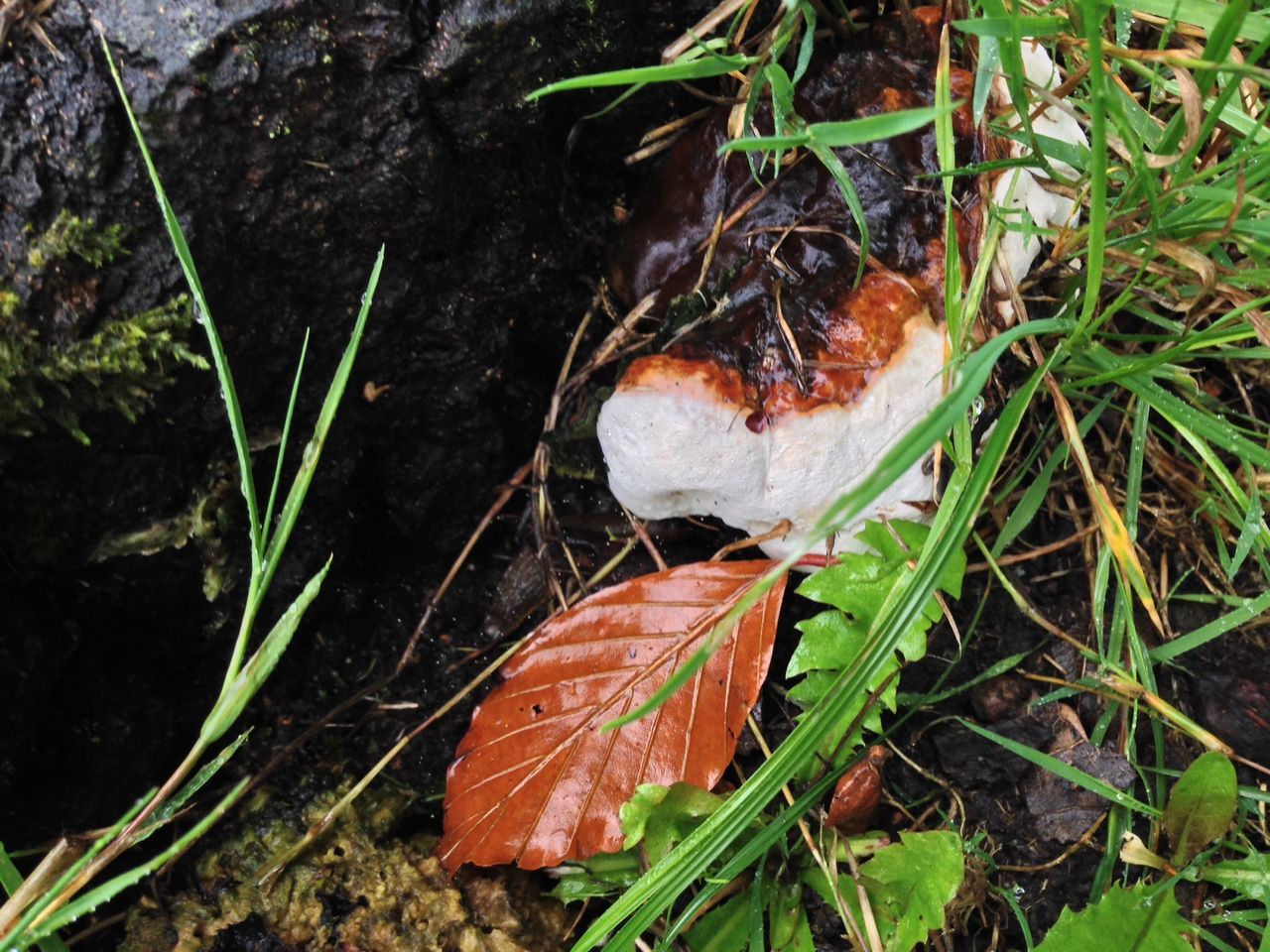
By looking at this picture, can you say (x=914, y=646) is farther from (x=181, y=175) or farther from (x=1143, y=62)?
(x=181, y=175)

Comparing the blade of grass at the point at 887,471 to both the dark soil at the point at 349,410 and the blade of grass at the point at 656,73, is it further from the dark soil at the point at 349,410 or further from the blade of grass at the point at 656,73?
the dark soil at the point at 349,410

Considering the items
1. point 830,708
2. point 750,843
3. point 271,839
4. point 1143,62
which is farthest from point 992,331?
point 271,839

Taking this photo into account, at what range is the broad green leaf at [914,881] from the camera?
1.89 meters

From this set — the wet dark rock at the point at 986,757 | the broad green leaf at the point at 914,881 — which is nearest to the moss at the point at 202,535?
the broad green leaf at the point at 914,881

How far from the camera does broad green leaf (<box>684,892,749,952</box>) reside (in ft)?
6.55

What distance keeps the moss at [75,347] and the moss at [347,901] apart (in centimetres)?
97

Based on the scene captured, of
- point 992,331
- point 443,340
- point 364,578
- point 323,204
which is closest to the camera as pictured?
point 323,204

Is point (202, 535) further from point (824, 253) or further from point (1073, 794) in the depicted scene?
point (1073, 794)

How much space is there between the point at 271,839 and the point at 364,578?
2.02 feet

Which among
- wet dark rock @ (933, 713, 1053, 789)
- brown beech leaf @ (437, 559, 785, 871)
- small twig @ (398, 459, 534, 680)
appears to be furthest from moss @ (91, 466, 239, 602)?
wet dark rock @ (933, 713, 1053, 789)

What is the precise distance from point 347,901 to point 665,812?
2.36 ft

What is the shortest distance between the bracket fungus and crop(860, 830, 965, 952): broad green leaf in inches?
25.7

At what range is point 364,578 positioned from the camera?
225 centimetres

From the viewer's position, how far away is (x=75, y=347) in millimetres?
1635
